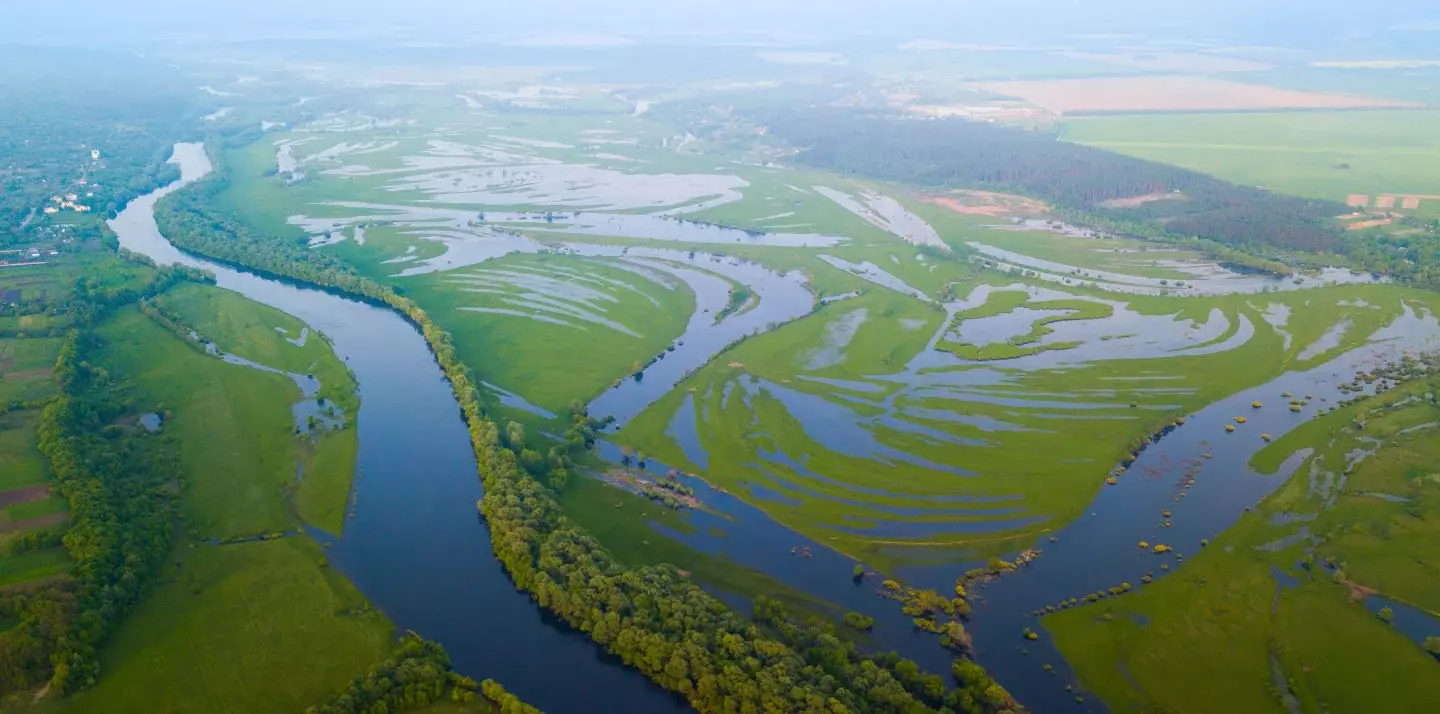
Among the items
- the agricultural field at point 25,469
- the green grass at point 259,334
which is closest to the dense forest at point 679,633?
the green grass at point 259,334

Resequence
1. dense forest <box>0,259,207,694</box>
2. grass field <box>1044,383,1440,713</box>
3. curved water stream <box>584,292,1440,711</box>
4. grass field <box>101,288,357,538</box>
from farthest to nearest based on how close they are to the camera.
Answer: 1. grass field <box>101,288,357,538</box>
2. curved water stream <box>584,292,1440,711</box>
3. dense forest <box>0,259,207,694</box>
4. grass field <box>1044,383,1440,713</box>

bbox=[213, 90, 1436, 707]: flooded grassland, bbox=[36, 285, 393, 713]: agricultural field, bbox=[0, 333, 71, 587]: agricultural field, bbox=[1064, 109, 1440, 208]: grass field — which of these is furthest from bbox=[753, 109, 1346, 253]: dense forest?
bbox=[0, 333, 71, 587]: agricultural field

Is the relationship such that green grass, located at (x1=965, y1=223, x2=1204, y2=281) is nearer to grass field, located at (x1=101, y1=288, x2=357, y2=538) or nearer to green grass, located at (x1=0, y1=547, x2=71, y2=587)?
grass field, located at (x1=101, y1=288, x2=357, y2=538)

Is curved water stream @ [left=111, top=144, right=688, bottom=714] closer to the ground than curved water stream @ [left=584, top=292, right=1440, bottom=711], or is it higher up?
closer to the ground

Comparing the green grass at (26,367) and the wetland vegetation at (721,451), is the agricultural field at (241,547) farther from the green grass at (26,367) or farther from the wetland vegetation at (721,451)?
the green grass at (26,367)

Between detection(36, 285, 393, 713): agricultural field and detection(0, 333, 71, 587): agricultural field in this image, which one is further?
detection(0, 333, 71, 587): agricultural field

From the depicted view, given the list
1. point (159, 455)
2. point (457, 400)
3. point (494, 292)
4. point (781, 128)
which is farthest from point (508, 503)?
point (781, 128)

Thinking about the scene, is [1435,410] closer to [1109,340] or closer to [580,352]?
[1109,340]

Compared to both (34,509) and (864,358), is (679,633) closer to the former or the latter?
(864,358)
